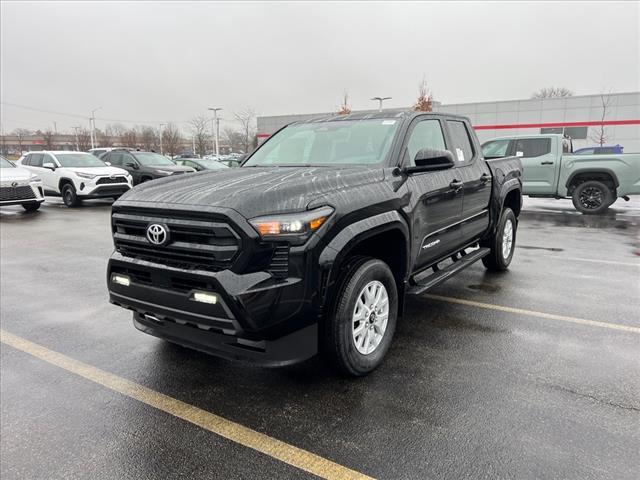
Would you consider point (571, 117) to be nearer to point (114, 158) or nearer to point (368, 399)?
point (114, 158)

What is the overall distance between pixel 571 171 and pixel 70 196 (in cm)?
1432

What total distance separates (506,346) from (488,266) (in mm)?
2584

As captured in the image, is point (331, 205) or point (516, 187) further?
point (516, 187)

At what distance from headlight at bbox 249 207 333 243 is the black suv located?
14043 millimetres

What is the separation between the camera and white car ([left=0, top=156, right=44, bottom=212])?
39.6ft

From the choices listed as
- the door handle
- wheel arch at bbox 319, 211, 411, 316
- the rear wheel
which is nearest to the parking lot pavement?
wheel arch at bbox 319, 211, 411, 316

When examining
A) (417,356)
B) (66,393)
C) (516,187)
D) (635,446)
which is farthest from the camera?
(516,187)

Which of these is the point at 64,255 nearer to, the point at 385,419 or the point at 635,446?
the point at 385,419

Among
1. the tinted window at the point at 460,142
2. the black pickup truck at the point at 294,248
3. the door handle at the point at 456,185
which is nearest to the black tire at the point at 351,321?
the black pickup truck at the point at 294,248

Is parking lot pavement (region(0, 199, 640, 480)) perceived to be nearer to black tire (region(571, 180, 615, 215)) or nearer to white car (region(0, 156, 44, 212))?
black tire (region(571, 180, 615, 215))

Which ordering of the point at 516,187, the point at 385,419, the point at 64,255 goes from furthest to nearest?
the point at 64,255 → the point at 516,187 → the point at 385,419

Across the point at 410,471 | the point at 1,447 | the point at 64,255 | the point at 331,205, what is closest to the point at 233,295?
the point at 331,205

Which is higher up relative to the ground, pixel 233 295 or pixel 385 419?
pixel 233 295

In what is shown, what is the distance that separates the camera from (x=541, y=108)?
1359 inches
